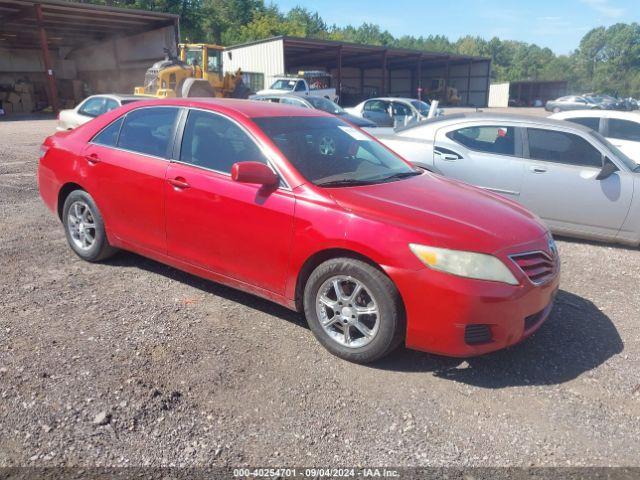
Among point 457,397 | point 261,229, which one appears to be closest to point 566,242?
point 457,397

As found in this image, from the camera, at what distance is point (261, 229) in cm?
342

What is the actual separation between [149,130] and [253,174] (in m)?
1.44

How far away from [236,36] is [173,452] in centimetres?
6649

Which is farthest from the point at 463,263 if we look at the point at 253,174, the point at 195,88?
the point at 195,88

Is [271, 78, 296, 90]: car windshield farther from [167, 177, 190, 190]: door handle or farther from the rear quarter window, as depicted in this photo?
[167, 177, 190, 190]: door handle

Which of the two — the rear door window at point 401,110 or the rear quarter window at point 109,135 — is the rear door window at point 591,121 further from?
the rear door window at point 401,110

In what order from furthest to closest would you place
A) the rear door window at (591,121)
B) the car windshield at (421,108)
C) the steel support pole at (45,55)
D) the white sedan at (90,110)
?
the steel support pole at (45,55)
the car windshield at (421,108)
the white sedan at (90,110)
the rear door window at (591,121)

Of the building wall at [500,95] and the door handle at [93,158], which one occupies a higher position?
the door handle at [93,158]

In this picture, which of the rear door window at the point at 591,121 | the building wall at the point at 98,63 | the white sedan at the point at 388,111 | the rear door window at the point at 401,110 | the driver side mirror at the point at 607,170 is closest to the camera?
the driver side mirror at the point at 607,170

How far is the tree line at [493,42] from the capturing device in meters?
61.5

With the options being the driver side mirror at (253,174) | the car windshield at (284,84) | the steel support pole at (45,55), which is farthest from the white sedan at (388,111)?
the steel support pole at (45,55)

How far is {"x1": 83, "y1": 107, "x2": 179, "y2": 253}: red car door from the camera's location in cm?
400

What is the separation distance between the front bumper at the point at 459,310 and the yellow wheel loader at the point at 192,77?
17.5m

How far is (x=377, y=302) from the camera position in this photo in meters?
3.05
